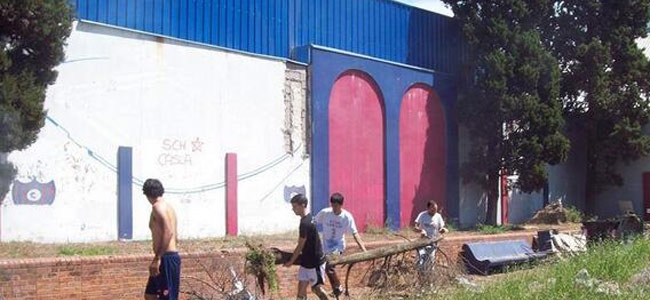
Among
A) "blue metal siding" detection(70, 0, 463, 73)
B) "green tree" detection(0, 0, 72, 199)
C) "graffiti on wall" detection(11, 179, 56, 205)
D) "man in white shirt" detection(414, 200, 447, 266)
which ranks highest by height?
"blue metal siding" detection(70, 0, 463, 73)

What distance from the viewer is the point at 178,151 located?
51.7ft

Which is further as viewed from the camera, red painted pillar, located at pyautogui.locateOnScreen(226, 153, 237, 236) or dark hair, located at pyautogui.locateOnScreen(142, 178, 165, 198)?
red painted pillar, located at pyautogui.locateOnScreen(226, 153, 237, 236)

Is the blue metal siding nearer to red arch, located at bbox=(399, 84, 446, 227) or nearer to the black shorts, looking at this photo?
red arch, located at bbox=(399, 84, 446, 227)

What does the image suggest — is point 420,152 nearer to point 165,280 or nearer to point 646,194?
point 646,194

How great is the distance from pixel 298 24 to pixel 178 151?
4.65m

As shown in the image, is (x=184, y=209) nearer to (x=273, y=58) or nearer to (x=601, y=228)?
(x=273, y=58)

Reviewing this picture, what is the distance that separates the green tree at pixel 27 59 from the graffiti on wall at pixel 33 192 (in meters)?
1.22

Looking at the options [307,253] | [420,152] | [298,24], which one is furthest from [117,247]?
[420,152]

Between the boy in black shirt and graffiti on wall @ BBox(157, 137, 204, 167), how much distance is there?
6.37 metres

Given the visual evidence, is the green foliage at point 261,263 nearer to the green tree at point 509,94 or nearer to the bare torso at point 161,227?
the bare torso at point 161,227

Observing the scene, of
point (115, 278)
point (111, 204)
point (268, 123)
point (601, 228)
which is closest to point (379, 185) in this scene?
point (268, 123)

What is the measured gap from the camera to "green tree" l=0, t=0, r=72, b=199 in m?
11.5

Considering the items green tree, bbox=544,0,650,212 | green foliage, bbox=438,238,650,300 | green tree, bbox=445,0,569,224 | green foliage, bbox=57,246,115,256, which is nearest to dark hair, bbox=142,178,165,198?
green foliage, bbox=438,238,650,300

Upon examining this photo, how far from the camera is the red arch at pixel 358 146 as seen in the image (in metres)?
19.1
